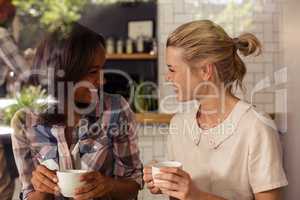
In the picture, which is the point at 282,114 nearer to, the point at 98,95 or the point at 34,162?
the point at 98,95

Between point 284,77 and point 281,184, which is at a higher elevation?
point 284,77

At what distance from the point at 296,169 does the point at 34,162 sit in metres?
0.44

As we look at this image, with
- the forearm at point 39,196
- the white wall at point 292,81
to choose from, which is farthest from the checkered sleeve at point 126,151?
Answer: the white wall at point 292,81

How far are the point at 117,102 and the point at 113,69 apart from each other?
59 millimetres

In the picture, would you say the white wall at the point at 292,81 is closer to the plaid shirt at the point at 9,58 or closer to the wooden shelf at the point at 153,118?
the wooden shelf at the point at 153,118

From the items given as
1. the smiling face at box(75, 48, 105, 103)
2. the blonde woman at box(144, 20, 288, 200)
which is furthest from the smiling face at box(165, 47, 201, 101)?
the smiling face at box(75, 48, 105, 103)

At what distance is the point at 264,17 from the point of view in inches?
23.7

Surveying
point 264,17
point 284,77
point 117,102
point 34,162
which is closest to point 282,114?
point 284,77

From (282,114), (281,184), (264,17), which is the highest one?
(264,17)

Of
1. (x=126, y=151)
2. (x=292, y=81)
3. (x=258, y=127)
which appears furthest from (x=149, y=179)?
(x=292, y=81)

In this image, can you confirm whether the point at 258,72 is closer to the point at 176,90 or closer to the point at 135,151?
the point at 176,90

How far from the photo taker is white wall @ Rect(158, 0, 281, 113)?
0.58m

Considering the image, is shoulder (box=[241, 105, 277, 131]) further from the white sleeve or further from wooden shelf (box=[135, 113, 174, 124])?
wooden shelf (box=[135, 113, 174, 124])

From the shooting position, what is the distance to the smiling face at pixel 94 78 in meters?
0.58
